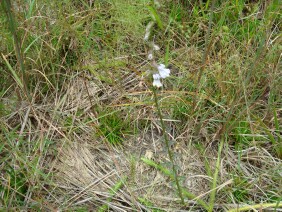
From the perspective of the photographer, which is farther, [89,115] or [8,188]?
[89,115]

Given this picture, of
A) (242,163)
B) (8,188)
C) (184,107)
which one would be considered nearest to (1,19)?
(8,188)

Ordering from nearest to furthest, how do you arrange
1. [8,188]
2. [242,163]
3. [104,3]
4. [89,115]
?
[8,188], [242,163], [89,115], [104,3]

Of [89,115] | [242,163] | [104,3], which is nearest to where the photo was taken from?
[242,163]

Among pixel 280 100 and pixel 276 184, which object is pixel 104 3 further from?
pixel 276 184

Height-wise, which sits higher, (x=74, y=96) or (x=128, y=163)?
(x=74, y=96)

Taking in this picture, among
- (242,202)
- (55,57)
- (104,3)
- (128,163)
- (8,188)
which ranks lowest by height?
(242,202)

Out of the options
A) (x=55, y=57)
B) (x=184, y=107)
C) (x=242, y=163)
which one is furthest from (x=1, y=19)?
(x=242, y=163)
